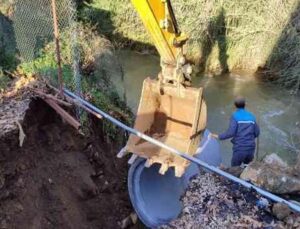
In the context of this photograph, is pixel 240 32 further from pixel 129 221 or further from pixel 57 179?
pixel 57 179

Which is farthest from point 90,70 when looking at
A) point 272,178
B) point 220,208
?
point 272,178

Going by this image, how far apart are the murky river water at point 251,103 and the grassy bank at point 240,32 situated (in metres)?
0.52

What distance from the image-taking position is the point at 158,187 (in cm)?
767

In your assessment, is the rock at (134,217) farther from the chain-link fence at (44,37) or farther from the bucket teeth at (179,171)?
the chain-link fence at (44,37)

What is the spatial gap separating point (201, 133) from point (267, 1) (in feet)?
25.6

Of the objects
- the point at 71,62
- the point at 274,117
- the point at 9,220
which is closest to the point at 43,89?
the point at 71,62

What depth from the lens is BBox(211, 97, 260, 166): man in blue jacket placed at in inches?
276

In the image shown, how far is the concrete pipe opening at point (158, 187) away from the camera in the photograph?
6.80m

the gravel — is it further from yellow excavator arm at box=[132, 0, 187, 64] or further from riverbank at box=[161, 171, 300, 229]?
yellow excavator arm at box=[132, 0, 187, 64]

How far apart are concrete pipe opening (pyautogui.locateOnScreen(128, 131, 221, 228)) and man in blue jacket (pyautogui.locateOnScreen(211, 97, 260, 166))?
29 cm

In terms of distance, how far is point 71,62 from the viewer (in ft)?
29.7

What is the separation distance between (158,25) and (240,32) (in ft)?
27.1

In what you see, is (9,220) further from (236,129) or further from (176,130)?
(236,129)

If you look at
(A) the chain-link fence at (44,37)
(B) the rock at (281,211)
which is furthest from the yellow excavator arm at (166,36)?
(A) the chain-link fence at (44,37)
